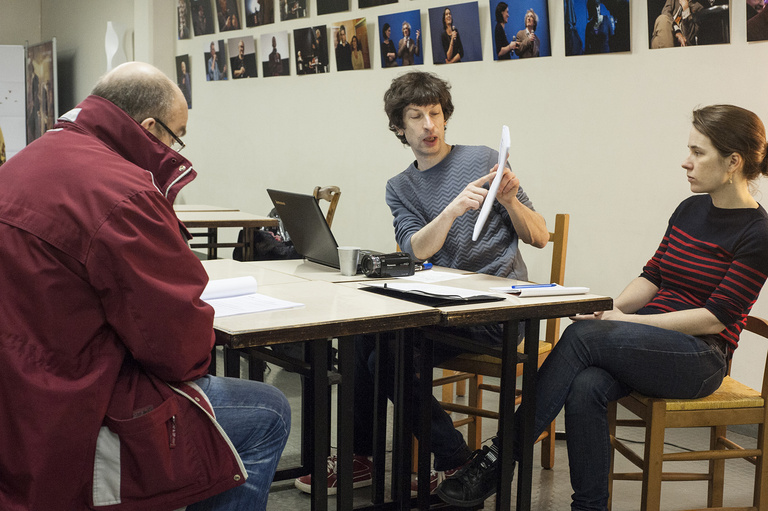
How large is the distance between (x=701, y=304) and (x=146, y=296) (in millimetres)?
1535

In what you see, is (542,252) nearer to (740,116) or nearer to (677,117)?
(677,117)

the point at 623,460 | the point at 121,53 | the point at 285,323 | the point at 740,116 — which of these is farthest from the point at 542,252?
the point at 121,53

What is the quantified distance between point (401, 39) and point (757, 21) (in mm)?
1953

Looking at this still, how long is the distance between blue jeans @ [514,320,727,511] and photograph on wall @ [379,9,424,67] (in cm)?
255

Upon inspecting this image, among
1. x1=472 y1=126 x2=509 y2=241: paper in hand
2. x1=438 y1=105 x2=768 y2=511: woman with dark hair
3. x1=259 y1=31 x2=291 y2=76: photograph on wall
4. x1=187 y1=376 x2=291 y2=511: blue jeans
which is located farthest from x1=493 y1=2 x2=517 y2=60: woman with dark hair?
x1=187 y1=376 x2=291 y2=511: blue jeans

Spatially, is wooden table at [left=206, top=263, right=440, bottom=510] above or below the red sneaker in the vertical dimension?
above

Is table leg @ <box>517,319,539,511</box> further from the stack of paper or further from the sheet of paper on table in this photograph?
the sheet of paper on table

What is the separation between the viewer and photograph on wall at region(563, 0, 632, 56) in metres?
3.26

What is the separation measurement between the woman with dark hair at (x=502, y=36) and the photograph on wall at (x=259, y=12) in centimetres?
216

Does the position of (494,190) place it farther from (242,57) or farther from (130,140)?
(242,57)

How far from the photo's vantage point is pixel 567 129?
11.6 ft

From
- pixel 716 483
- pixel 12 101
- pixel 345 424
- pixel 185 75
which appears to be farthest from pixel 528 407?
pixel 12 101

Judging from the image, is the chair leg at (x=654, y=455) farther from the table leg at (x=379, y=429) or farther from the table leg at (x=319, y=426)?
the table leg at (x=319, y=426)

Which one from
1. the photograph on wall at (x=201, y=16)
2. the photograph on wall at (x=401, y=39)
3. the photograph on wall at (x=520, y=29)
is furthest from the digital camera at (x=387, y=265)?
the photograph on wall at (x=201, y=16)
